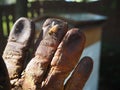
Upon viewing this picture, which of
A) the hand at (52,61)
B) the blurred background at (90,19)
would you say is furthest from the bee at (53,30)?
the blurred background at (90,19)

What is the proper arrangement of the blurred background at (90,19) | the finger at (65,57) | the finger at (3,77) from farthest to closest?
1. the blurred background at (90,19)
2. the finger at (65,57)
3. the finger at (3,77)

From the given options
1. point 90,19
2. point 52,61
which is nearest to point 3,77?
point 52,61

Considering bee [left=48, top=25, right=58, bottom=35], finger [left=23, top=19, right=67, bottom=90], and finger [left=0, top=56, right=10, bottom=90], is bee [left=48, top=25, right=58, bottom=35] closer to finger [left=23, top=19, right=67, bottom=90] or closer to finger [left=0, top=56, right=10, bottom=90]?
finger [left=23, top=19, right=67, bottom=90]

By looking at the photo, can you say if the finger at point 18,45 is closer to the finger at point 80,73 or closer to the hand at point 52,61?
the hand at point 52,61

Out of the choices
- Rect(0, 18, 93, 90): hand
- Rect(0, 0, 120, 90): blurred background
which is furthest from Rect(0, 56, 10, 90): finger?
Rect(0, 0, 120, 90): blurred background

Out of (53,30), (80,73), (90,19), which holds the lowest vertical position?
(90,19)

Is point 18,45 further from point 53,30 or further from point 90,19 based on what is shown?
point 90,19

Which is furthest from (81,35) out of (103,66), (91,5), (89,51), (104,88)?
(103,66)
